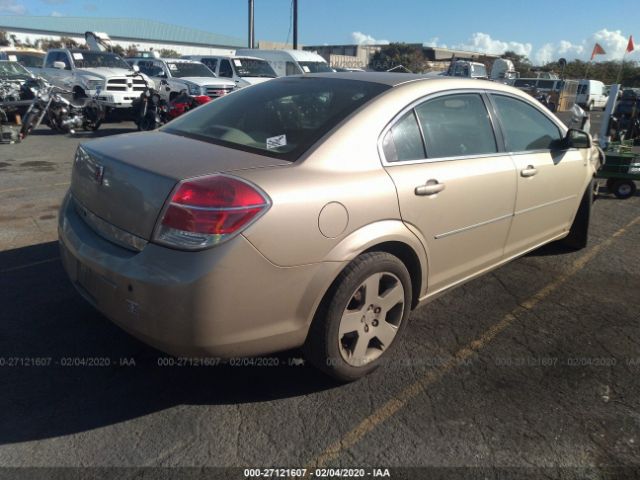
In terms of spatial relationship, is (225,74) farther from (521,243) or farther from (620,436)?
(620,436)

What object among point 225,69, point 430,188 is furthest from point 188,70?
point 430,188

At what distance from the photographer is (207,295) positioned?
2219 millimetres

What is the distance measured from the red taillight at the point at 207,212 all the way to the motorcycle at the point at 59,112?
10985mm

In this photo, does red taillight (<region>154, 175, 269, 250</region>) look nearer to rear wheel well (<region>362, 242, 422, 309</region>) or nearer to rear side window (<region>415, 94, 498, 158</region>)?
rear wheel well (<region>362, 242, 422, 309</region>)

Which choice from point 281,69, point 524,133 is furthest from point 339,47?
point 524,133

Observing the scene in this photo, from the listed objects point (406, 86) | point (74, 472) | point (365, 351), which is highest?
point (406, 86)

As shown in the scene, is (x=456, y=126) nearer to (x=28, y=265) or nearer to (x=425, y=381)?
(x=425, y=381)

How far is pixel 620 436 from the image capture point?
257cm

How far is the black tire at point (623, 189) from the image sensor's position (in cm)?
772

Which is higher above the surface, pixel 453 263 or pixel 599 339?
pixel 453 263

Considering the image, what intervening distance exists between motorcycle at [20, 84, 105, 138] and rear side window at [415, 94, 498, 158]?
→ 35.8 ft

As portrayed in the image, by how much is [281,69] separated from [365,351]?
1879cm

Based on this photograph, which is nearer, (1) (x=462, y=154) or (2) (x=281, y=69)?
(1) (x=462, y=154)

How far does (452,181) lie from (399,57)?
54.4m
